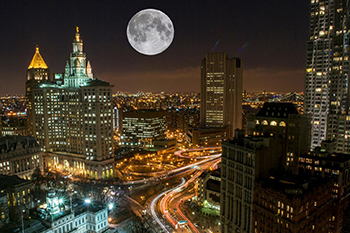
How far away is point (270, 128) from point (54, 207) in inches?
1899

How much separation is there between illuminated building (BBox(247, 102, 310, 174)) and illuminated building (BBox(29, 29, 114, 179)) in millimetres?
51307

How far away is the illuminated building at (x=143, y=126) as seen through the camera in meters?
156

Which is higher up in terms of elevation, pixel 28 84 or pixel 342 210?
pixel 28 84

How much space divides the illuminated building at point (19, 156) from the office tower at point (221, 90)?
9778cm

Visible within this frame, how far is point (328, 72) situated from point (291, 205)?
2530 inches

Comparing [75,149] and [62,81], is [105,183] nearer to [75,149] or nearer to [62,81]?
[75,149]

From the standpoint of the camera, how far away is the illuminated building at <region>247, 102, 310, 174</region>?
6131cm

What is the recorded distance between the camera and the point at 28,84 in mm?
120250

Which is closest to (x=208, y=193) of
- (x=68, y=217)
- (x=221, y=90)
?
(x=68, y=217)

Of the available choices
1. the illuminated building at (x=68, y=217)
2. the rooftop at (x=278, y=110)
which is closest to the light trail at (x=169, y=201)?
the illuminated building at (x=68, y=217)

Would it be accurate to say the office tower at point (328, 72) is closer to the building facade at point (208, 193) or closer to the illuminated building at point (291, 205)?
the building facade at point (208, 193)

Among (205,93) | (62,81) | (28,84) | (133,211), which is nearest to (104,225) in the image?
(133,211)

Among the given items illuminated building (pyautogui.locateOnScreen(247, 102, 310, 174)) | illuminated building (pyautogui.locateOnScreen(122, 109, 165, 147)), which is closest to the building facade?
illuminated building (pyautogui.locateOnScreen(247, 102, 310, 174))

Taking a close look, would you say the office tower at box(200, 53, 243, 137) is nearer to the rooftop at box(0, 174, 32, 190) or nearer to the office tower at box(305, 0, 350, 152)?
the office tower at box(305, 0, 350, 152)
